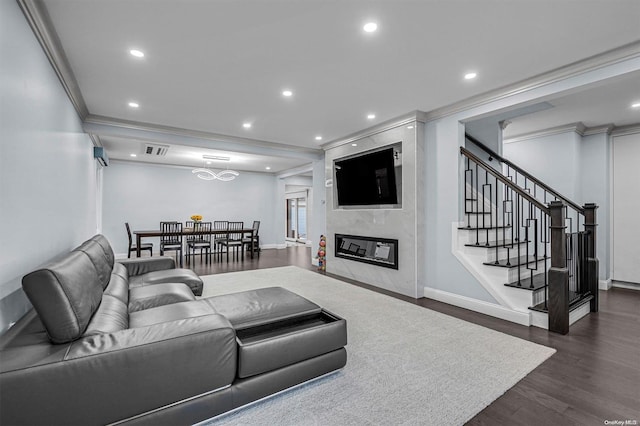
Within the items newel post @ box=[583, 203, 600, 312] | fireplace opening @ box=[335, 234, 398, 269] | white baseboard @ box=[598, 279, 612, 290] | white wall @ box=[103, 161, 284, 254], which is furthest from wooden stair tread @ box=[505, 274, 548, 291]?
white wall @ box=[103, 161, 284, 254]

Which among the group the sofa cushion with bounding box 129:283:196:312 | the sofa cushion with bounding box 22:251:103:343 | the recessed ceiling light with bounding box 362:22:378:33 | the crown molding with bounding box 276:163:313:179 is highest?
the recessed ceiling light with bounding box 362:22:378:33

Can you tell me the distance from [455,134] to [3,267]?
440 centimetres

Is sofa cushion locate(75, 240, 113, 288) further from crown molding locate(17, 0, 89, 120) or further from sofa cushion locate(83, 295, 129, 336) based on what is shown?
crown molding locate(17, 0, 89, 120)

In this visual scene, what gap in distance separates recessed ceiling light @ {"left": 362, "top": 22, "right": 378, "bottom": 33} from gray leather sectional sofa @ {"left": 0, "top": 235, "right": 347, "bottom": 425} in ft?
7.28

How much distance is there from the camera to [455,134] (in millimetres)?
3908

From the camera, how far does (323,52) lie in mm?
2621

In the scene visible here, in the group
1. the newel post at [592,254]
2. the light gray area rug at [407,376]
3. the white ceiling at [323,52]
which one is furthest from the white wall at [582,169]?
the light gray area rug at [407,376]

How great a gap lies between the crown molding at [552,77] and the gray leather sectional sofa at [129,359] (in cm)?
313

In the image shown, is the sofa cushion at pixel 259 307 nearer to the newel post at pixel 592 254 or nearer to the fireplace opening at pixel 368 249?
the fireplace opening at pixel 368 249

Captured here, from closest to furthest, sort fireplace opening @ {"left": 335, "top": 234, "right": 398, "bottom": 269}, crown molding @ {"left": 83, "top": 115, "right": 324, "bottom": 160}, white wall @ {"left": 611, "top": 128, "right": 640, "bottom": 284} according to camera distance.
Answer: crown molding @ {"left": 83, "top": 115, "right": 324, "bottom": 160}
fireplace opening @ {"left": 335, "top": 234, "right": 398, "bottom": 269}
white wall @ {"left": 611, "top": 128, "right": 640, "bottom": 284}

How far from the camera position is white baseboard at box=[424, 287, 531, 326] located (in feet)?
10.4

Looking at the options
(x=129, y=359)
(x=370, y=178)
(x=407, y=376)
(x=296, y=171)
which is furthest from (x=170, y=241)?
(x=407, y=376)

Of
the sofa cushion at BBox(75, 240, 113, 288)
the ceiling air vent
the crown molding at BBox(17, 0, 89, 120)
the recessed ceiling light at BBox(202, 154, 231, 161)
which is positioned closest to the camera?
the crown molding at BBox(17, 0, 89, 120)

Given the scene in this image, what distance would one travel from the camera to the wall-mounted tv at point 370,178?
4.57 metres
